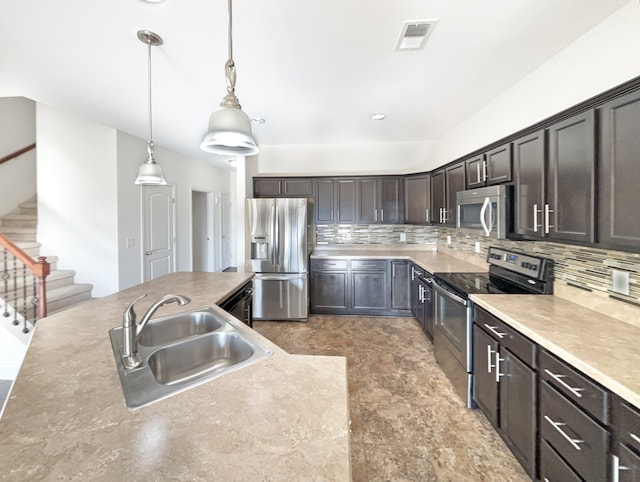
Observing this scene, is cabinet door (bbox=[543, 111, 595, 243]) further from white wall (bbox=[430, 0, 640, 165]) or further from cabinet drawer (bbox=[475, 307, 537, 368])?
cabinet drawer (bbox=[475, 307, 537, 368])

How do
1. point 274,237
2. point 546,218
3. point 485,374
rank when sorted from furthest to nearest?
point 274,237 < point 485,374 < point 546,218

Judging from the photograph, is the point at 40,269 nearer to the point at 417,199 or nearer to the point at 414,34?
the point at 414,34

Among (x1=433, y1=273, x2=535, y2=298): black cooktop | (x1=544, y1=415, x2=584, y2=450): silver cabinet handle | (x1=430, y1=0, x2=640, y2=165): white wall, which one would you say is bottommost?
(x1=544, y1=415, x2=584, y2=450): silver cabinet handle

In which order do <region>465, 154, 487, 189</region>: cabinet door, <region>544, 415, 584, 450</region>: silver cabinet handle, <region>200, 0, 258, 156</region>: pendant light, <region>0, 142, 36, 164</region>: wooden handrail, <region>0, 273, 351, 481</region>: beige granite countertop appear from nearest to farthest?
<region>0, 273, 351, 481</region>: beige granite countertop, <region>544, 415, 584, 450</region>: silver cabinet handle, <region>200, 0, 258, 156</region>: pendant light, <region>465, 154, 487, 189</region>: cabinet door, <region>0, 142, 36, 164</region>: wooden handrail

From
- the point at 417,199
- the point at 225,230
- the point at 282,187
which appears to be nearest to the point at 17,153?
the point at 225,230

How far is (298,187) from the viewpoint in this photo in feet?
14.6

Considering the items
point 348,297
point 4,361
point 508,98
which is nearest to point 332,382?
point 508,98

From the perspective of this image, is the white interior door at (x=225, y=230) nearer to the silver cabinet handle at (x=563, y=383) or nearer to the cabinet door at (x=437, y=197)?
the cabinet door at (x=437, y=197)

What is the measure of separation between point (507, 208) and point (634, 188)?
0.91 metres

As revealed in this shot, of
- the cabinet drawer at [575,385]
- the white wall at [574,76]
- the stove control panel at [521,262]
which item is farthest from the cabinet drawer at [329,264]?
the cabinet drawer at [575,385]

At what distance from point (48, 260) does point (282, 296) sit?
3.06 m

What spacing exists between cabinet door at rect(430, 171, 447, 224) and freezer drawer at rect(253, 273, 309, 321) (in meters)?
1.91

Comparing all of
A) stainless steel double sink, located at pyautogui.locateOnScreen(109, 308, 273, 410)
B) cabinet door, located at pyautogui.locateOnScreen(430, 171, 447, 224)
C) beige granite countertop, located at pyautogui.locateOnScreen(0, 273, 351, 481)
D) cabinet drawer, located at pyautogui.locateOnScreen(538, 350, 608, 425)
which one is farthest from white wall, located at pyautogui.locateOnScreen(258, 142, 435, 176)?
beige granite countertop, located at pyautogui.locateOnScreen(0, 273, 351, 481)

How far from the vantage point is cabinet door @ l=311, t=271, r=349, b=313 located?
414cm
